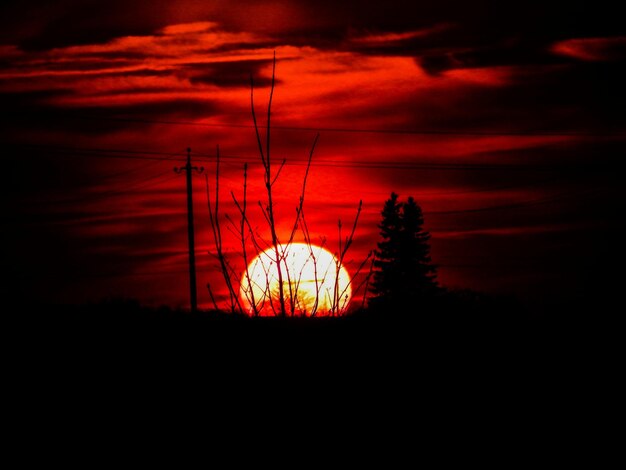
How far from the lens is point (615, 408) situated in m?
7.06

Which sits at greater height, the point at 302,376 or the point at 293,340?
the point at 293,340

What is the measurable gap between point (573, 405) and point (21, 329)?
505 cm

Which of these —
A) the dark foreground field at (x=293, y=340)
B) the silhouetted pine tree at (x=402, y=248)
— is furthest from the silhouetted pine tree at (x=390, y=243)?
the dark foreground field at (x=293, y=340)

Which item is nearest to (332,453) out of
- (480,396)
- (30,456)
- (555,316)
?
(480,396)

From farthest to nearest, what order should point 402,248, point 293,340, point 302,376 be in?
1. point 402,248
2. point 293,340
3. point 302,376

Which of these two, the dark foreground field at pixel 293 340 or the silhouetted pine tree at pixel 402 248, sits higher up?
the silhouetted pine tree at pixel 402 248

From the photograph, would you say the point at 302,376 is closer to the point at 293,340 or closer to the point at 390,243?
the point at 293,340

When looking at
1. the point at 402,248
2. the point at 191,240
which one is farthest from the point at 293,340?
the point at 402,248

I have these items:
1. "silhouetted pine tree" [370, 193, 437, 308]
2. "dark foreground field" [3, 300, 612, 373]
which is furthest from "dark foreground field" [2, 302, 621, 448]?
"silhouetted pine tree" [370, 193, 437, 308]

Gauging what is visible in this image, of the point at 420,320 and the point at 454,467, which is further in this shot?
the point at 420,320

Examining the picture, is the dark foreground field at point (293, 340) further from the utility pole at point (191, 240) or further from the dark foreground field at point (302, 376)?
the utility pole at point (191, 240)

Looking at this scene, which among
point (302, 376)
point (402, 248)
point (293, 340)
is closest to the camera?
point (302, 376)

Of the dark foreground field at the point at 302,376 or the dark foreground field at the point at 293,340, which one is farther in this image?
the dark foreground field at the point at 293,340

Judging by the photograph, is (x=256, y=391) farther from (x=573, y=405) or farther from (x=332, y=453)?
(x=573, y=405)
